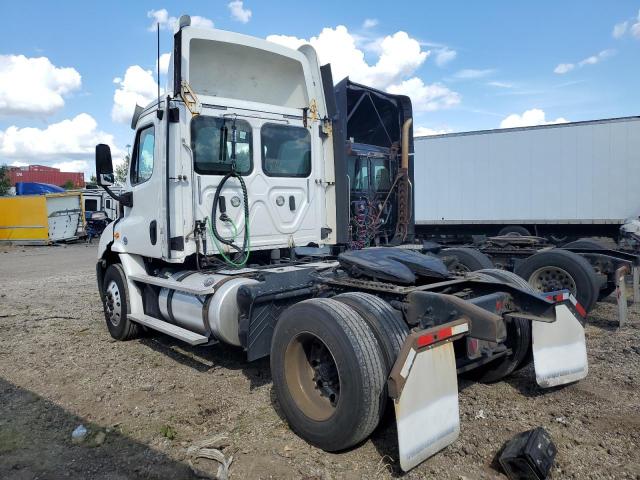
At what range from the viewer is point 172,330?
5008mm

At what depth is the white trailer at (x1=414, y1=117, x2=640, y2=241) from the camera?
12617 millimetres

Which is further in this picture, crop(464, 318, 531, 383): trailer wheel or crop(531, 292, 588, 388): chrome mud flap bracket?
crop(464, 318, 531, 383): trailer wheel

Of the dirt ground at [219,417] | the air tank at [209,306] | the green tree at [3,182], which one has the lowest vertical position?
the dirt ground at [219,417]

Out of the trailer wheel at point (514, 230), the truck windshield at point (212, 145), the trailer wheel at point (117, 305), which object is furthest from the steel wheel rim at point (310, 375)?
the trailer wheel at point (514, 230)

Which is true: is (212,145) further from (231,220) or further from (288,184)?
(288,184)

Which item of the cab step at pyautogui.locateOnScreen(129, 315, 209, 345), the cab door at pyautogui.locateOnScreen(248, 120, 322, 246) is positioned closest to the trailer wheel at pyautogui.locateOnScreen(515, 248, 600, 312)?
the cab door at pyautogui.locateOnScreen(248, 120, 322, 246)

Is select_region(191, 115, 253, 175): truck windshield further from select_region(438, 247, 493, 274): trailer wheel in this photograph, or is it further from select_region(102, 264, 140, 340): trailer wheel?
select_region(438, 247, 493, 274): trailer wheel

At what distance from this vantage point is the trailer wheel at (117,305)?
19.5 ft

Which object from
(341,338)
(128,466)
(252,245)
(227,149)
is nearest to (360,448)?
(341,338)

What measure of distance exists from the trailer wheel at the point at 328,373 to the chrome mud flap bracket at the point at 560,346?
1497 millimetres

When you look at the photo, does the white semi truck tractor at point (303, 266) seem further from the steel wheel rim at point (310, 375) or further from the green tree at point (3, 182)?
the green tree at point (3, 182)

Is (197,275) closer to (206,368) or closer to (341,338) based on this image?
(206,368)

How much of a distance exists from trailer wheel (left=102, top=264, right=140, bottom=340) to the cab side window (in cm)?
118

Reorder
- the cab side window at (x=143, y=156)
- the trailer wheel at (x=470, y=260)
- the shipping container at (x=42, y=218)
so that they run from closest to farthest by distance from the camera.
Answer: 1. the cab side window at (x=143, y=156)
2. the trailer wheel at (x=470, y=260)
3. the shipping container at (x=42, y=218)
